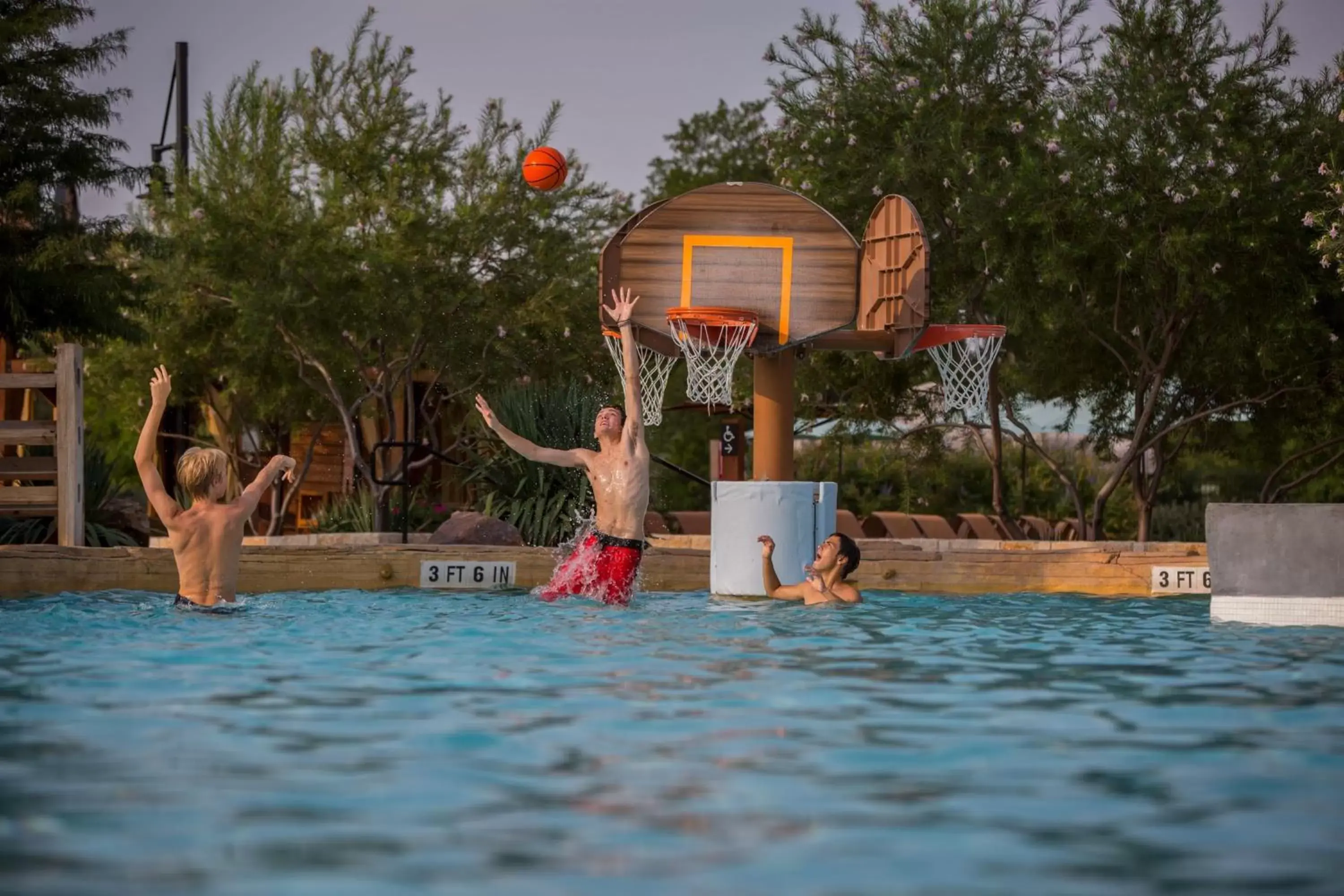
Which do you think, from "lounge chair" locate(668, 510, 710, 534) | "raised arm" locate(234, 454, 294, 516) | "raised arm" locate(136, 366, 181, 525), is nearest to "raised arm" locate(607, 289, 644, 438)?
"raised arm" locate(234, 454, 294, 516)

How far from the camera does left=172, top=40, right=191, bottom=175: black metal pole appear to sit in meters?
27.8

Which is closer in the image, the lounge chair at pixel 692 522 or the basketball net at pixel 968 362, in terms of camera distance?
the basketball net at pixel 968 362

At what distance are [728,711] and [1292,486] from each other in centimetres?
2053

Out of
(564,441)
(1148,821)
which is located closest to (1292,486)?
(564,441)

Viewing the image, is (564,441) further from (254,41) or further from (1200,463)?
(1200,463)

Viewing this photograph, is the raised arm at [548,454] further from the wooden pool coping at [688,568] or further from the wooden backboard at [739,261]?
the wooden backboard at [739,261]

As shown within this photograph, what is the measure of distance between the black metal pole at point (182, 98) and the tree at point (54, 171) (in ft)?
29.3

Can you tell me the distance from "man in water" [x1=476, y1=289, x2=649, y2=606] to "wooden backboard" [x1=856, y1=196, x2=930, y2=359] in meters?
3.08

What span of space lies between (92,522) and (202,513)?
7670 millimetres

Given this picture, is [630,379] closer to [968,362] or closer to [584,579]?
[584,579]

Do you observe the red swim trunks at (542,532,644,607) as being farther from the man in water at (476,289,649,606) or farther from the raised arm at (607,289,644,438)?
the raised arm at (607,289,644,438)

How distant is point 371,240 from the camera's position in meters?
22.9

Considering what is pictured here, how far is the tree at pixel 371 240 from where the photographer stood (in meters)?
21.8

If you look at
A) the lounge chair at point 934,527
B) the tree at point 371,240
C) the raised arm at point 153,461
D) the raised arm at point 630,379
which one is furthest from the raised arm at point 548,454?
the lounge chair at point 934,527
